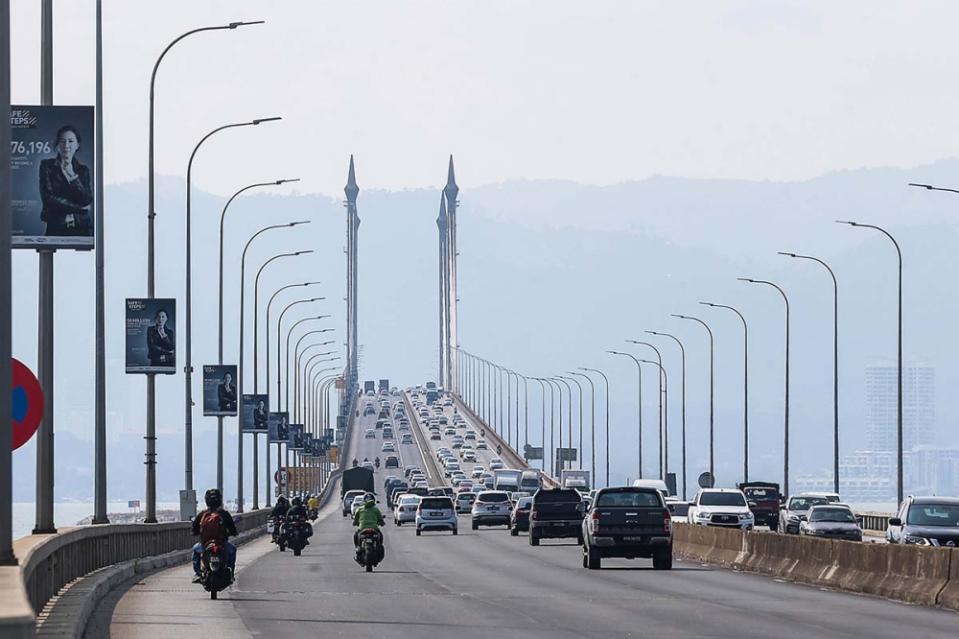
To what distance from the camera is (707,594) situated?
31.5 meters

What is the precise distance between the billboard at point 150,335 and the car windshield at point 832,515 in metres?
20.4

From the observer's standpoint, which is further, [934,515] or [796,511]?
[796,511]

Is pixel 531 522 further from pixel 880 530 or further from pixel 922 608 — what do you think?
pixel 922 608

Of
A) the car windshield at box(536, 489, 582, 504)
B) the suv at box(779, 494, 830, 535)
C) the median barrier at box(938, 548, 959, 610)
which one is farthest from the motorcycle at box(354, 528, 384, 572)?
the suv at box(779, 494, 830, 535)

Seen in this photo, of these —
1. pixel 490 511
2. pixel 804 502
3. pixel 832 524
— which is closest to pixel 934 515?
pixel 832 524

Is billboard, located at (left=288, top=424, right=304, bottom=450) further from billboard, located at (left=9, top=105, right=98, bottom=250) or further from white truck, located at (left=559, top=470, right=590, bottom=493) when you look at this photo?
billboard, located at (left=9, top=105, right=98, bottom=250)

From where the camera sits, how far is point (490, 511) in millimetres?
82625

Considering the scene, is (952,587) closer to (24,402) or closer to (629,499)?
(24,402)

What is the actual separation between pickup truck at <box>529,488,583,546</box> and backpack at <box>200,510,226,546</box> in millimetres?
29189

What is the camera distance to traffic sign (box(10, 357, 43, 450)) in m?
18.9

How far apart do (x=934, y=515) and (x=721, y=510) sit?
71.3ft

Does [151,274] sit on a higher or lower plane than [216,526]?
higher

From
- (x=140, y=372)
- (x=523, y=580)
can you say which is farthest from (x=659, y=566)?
(x=140, y=372)

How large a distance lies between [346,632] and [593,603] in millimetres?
6370
